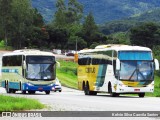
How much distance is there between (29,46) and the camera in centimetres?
13375

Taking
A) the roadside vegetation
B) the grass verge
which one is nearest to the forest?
the grass verge

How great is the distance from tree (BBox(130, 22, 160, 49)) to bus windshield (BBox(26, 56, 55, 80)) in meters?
110

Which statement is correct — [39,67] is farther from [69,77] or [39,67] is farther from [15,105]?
[69,77]

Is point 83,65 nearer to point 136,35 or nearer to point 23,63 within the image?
point 23,63

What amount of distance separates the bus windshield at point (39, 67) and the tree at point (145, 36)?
110 metres

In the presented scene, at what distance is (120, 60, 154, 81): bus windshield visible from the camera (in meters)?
38.7

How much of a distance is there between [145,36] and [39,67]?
11225cm

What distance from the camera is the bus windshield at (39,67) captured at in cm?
4425

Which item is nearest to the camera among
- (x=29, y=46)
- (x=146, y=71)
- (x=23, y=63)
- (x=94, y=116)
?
(x=94, y=116)

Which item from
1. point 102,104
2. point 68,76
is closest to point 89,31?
point 68,76

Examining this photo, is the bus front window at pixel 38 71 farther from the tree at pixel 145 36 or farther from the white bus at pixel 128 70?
the tree at pixel 145 36

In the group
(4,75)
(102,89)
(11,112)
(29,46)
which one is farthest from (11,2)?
(11,112)

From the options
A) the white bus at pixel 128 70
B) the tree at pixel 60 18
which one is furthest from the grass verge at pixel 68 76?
the tree at pixel 60 18

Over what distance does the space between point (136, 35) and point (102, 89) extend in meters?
115
